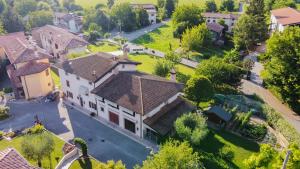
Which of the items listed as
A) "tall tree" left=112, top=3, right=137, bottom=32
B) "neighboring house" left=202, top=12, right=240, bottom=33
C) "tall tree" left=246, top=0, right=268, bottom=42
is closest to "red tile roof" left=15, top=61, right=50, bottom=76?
"tall tree" left=112, top=3, right=137, bottom=32

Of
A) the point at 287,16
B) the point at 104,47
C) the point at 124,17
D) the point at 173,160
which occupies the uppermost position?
the point at 287,16

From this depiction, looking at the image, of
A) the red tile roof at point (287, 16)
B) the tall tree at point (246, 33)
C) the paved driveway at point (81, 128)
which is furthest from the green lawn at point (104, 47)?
the red tile roof at point (287, 16)

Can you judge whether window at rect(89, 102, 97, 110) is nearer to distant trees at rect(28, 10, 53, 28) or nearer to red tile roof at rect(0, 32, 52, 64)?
red tile roof at rect(0, 32, 52, 64)

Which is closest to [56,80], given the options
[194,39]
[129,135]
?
[129,135]

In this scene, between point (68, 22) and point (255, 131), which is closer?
point (255, 131)

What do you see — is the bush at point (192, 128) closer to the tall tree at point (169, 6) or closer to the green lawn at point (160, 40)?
the green lawn at point (160, 40)

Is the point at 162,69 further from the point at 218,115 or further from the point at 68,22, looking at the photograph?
the point at 68,22

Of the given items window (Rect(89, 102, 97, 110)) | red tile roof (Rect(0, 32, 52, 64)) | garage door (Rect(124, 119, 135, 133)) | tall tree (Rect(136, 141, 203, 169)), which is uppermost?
red tile roof (Rect(0, 32, 52, 64))

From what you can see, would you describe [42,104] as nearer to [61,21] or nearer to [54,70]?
[54,70]
